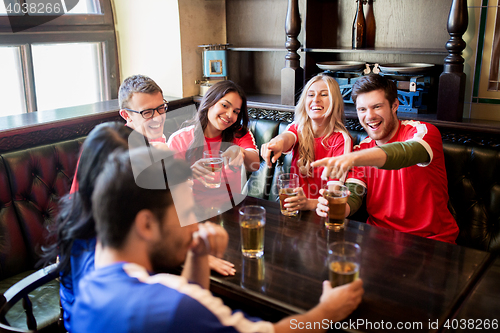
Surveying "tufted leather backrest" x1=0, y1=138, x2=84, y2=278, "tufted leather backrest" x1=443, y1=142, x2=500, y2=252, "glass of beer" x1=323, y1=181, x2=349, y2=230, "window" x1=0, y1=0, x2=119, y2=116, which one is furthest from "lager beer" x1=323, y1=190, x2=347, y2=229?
"window" x1=0, y1=0, x2=119, y2=116

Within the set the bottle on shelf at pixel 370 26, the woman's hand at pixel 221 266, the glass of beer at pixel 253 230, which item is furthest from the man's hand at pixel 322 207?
the bottle on shelf at pixel 370 26

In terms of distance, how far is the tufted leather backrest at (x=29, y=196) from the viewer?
1962 mm

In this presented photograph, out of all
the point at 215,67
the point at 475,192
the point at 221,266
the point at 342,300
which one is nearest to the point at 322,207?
the point at 221,266

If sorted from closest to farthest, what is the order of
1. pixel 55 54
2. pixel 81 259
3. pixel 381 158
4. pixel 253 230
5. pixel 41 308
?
pixel 81 259 → pixel 253 230 → pixel 381 158 → pixel 41 308 → pixel 55 54

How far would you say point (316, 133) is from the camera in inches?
88.6

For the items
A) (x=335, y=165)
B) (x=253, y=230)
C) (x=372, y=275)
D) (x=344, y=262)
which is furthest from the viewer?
(x=335, y=165)

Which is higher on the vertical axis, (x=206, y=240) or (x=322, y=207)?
(x=206, y=240)

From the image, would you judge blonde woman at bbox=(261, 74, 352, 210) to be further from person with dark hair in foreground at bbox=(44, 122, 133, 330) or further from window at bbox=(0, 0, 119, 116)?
window at bbox=(0, 0, 119, 116)

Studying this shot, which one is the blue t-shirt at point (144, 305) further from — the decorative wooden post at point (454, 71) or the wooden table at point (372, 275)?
the decorative wooden post at point (454, 71)

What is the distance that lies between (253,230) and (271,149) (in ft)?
2.21

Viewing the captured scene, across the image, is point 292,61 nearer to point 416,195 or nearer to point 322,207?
point 416,195

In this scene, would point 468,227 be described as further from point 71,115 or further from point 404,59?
point 71,115

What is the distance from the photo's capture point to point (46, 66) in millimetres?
2910

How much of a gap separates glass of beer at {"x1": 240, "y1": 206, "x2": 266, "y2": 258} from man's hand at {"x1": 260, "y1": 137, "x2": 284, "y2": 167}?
531mm
